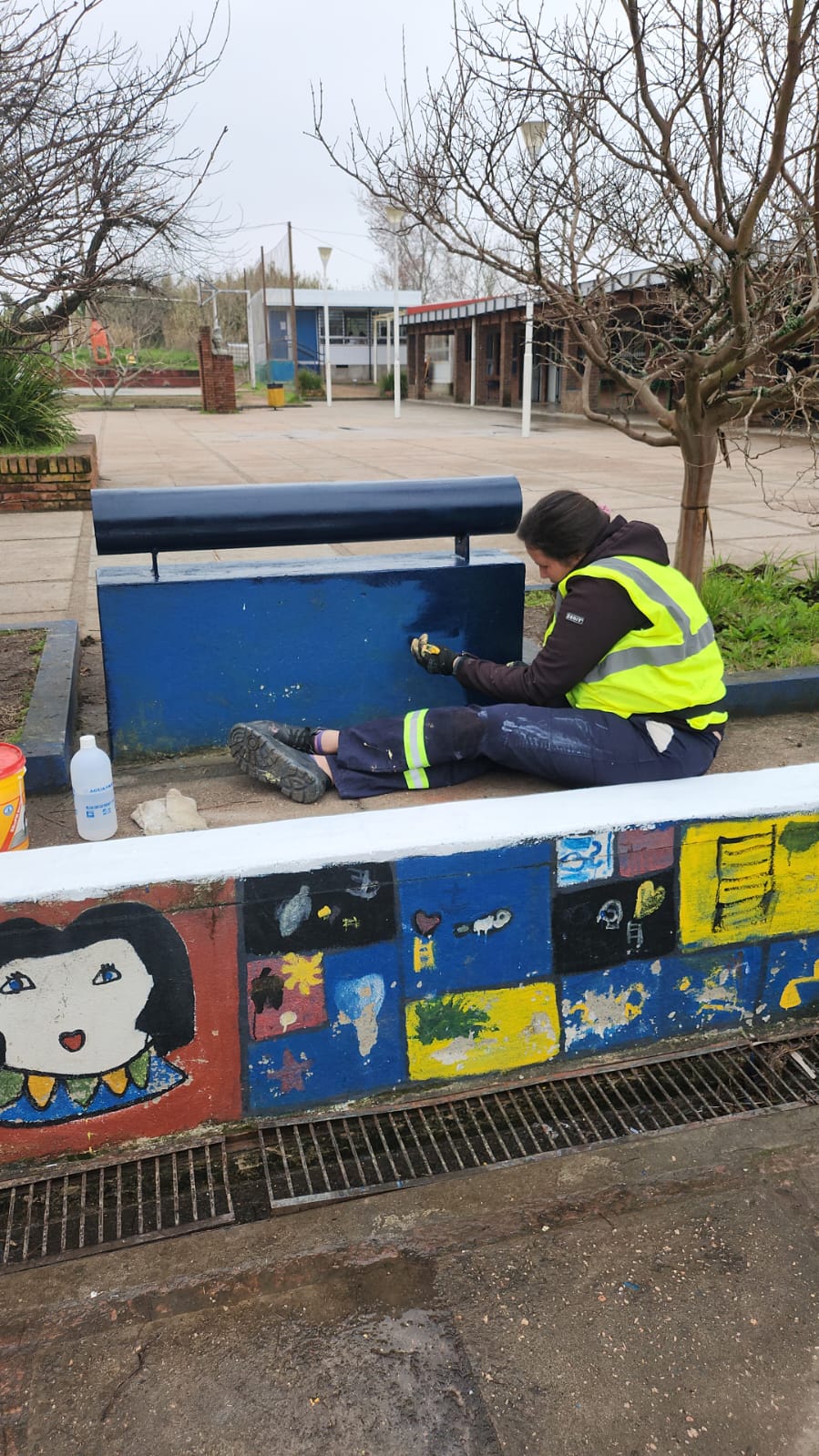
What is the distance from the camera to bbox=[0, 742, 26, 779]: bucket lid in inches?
124

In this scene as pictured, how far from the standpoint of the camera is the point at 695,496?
543cm

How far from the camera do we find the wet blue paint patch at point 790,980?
277cm

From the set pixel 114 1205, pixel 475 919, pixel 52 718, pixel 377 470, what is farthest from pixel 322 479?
pixel 114 1205

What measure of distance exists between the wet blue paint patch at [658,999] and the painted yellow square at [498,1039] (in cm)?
5

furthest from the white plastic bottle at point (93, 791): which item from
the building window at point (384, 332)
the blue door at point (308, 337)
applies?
the blue door at point (308, 337)

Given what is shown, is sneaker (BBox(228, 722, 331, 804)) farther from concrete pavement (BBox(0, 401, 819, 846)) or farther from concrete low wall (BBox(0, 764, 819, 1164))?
concrete low wall (BBox(0, 764, 819, 1164))

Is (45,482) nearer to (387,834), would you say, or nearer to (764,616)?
(764,616)

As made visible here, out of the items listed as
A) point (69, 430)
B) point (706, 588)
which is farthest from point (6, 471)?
point (706, 588)

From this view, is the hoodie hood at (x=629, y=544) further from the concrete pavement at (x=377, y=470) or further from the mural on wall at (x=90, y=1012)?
the concrete pavement at (x=377, y=470)

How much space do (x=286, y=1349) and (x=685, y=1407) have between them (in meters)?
0.71

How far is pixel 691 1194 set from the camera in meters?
2.34

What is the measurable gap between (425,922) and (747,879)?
0.84 m

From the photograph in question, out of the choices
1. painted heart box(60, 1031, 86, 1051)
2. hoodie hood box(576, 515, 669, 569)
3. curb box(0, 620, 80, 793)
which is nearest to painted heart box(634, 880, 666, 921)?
hoodie hood box(576, 515, 669, 569)

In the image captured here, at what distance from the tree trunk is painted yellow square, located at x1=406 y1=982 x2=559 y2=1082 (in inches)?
132
